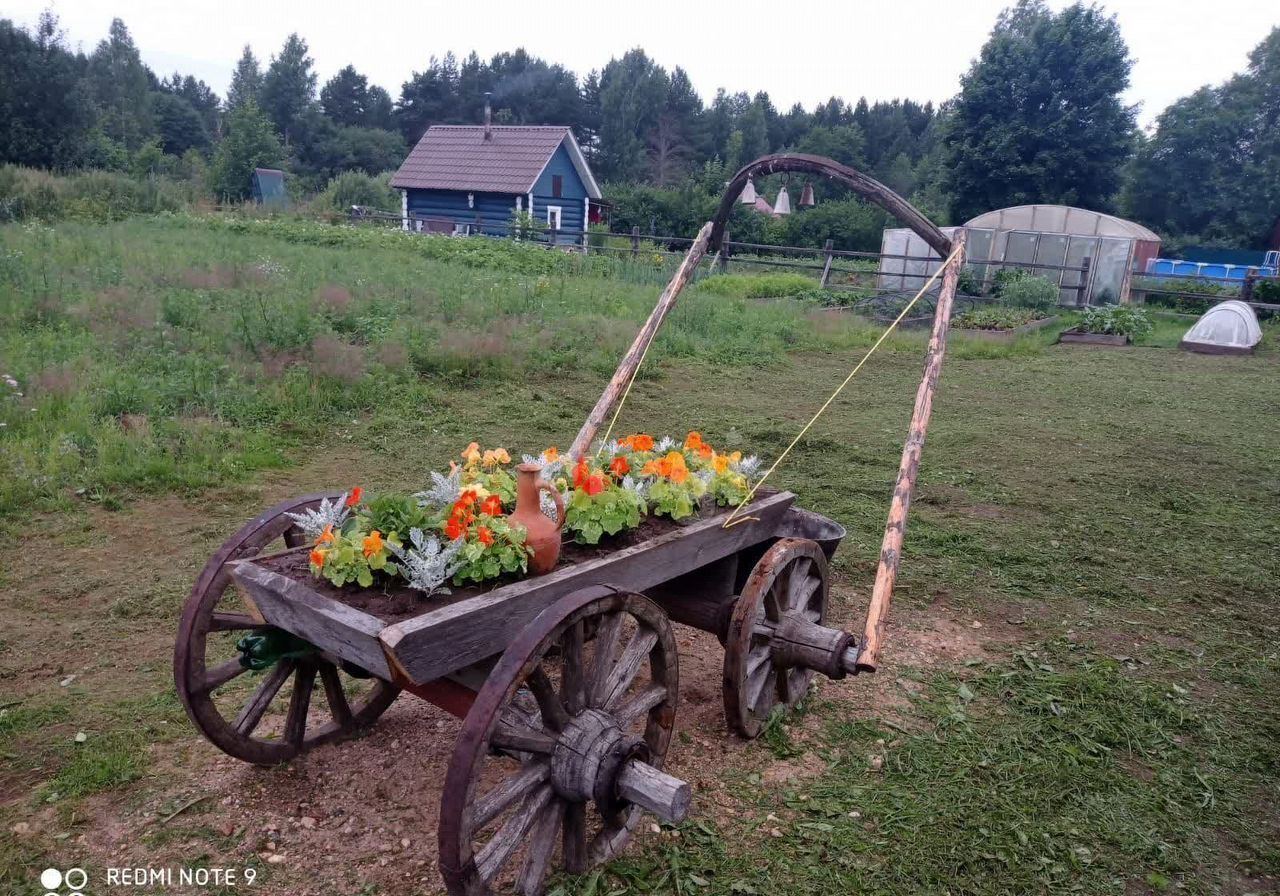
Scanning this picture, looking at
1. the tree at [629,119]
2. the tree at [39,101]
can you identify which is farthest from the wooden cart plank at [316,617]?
the tree at [629,119]

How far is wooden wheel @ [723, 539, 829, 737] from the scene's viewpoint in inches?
124

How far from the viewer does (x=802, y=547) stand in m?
3.38

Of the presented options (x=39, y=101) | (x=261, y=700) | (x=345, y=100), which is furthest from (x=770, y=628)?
(x=345, y=100)

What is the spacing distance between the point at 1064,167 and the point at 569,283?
2516 centimetres

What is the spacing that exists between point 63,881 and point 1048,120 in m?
36.0

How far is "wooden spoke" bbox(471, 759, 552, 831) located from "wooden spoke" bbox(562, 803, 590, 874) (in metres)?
0.18

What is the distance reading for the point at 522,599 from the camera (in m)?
2.48

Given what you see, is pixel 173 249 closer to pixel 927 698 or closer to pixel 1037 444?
pixel 1037 444

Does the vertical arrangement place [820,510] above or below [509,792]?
below

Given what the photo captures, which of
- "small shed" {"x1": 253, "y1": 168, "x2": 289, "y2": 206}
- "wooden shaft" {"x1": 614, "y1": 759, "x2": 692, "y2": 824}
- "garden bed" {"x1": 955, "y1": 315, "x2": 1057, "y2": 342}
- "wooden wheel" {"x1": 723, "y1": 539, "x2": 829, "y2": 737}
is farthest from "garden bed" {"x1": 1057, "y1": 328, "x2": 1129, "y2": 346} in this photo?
"small shed" {"x1": 253, "y1": 168, "x2": 289, "y2": 206}

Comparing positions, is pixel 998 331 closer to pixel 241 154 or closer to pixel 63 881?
pixel 63 881

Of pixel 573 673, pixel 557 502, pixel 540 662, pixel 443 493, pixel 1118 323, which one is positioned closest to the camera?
pixel 540 662

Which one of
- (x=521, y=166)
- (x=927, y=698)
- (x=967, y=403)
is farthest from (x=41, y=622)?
(x=521, y=166)

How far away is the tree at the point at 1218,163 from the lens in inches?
1377
